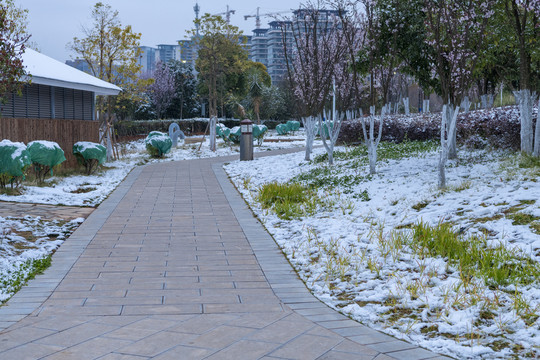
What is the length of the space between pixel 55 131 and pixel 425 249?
1318cm

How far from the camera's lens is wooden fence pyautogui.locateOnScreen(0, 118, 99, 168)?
14.5m

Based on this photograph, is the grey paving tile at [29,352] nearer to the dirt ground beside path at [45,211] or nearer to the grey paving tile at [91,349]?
the grey paving tile at [91,349]

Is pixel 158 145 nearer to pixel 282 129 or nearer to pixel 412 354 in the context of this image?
pixel 412 354

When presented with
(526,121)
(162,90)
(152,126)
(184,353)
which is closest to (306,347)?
(184,353)

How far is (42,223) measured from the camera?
324 inches

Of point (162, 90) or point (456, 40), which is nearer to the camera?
point (456, 40)

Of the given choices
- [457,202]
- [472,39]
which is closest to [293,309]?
[457,202]

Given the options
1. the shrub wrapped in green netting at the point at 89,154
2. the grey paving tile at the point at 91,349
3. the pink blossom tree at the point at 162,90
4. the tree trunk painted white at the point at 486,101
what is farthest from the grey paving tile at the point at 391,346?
the pink blossom tree at the point at 162,90

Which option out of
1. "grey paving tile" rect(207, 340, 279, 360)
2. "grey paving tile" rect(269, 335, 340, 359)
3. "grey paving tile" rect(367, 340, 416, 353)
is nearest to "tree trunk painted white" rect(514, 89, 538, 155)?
"grey paving tile" rect(367, 340, 416, 353)

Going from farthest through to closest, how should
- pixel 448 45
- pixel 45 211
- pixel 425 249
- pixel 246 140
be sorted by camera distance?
1. pixel 246 140
2. pixel 448 45
3. pixel 45 211
4. pixel 425 249

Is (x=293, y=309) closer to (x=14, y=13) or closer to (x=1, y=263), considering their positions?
(x=1, y=263)

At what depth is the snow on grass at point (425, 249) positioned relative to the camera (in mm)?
4148

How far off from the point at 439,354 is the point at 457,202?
453cm

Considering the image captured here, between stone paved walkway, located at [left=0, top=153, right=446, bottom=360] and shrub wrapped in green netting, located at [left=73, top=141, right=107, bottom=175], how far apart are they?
24.4 feet
